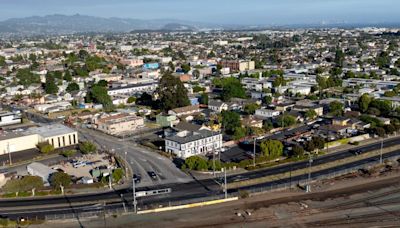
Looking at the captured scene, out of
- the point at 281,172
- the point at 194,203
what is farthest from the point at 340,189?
the point at 194,203

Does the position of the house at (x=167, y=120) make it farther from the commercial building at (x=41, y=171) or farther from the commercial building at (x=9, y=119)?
the commercial building at (x=9, y=119)

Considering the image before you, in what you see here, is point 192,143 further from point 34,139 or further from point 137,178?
point 34,139

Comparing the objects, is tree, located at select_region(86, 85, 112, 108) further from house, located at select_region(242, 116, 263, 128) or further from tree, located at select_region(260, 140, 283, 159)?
tree, located at select_region(260, 140, 283, 159)

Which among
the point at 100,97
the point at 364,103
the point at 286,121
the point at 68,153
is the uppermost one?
the point at 364,103

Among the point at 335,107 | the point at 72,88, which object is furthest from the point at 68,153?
the point at 72,88

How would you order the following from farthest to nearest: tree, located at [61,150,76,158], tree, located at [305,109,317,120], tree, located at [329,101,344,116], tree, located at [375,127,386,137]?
tree, located at [329,101,344,116] → tree, located at [305,109,317,120] → tree, located at [375,127,386,137] → tree, located at [61,150,76,158]

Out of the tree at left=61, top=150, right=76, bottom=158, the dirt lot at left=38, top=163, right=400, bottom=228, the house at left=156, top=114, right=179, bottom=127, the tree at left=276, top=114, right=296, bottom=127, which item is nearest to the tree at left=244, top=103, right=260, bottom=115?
the tree at left=276, top=114, right=296, bottom=127

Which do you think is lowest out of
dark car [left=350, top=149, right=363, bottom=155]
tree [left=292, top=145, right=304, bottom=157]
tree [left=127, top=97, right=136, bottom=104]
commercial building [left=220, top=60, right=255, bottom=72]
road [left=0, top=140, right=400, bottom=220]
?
road [left=0, top=140, right=400, bottom=220]

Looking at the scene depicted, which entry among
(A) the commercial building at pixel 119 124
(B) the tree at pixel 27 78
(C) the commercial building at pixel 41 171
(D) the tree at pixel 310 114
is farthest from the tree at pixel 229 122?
(B) the tree at pixel 27 78
